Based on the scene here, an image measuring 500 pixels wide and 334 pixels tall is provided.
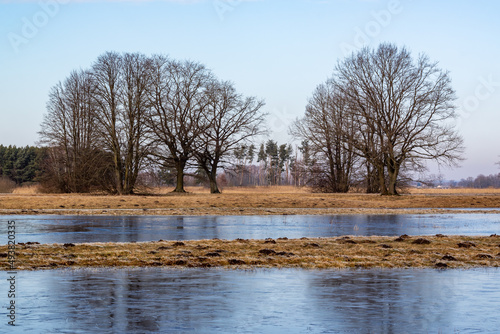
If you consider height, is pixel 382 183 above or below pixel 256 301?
above

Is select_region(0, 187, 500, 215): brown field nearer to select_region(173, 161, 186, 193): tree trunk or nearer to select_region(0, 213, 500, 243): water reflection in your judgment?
select_region(0, 213, 500, 243): water reflection

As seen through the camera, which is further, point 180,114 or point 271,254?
point 180,114

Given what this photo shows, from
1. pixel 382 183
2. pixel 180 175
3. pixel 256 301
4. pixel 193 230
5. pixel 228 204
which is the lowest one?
pixel 256 301

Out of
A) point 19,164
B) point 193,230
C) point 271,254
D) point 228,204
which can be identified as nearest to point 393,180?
point 228,204

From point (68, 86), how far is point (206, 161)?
20.4 meters

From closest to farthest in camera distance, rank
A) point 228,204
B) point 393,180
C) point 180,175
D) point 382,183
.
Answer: point 228,204 → point 393,180 → point 382,183 → point 180,175

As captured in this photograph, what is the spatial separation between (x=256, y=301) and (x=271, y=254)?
6.37m

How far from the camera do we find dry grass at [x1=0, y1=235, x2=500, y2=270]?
50.7 ft

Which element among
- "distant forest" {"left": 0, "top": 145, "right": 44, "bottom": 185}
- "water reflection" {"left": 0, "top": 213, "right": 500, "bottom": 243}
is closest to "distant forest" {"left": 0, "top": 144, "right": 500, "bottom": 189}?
"distant forest" {"left": 0, "top": 145, "right": 44, "bottom": 185}

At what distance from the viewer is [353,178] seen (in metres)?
73.4

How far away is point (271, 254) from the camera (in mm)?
16969

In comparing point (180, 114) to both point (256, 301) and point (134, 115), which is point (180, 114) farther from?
point (256, 301)

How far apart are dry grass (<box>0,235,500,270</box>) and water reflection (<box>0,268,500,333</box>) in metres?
1.08

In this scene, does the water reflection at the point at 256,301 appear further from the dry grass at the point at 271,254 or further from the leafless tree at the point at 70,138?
the leafless tree at the point at 70,138
